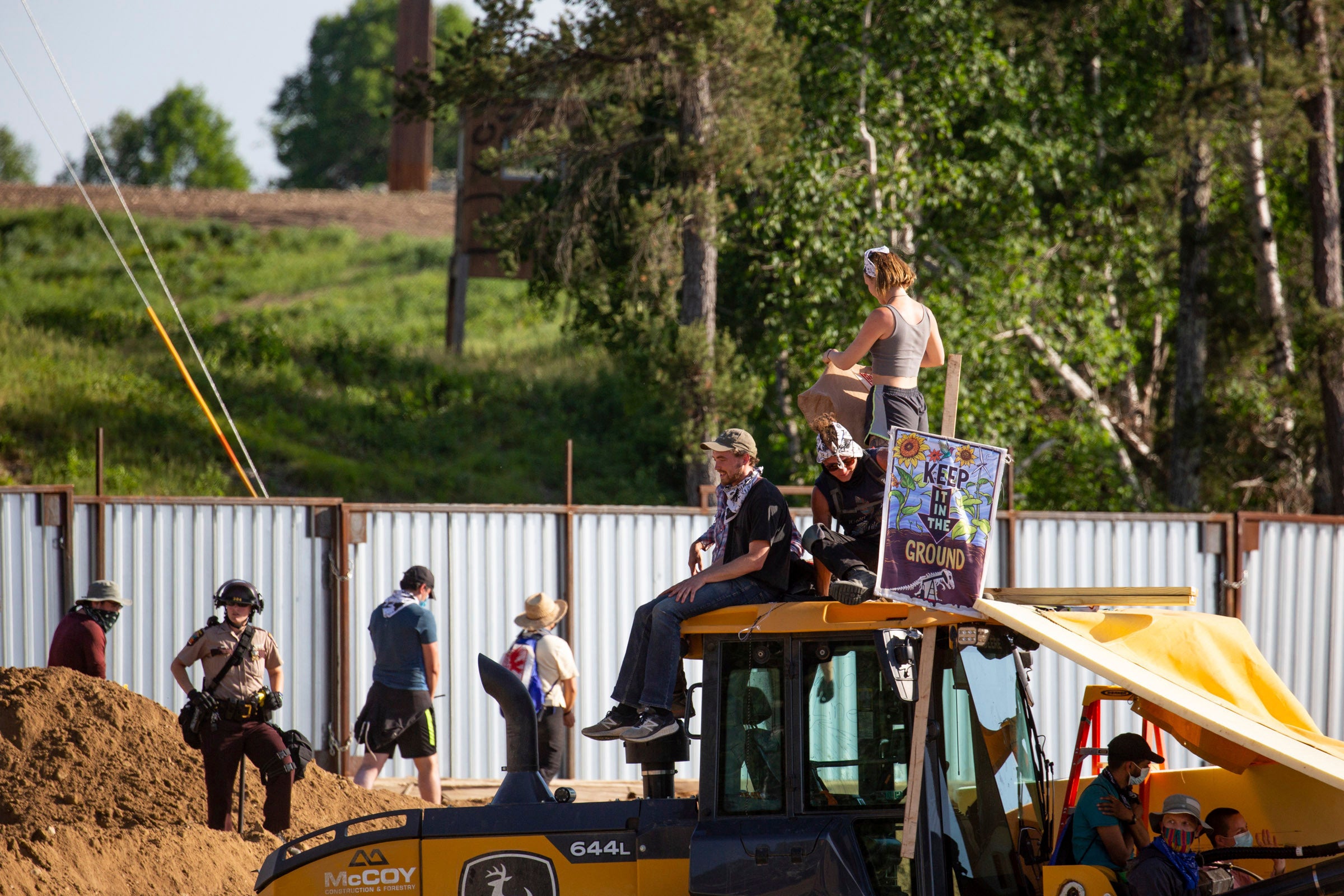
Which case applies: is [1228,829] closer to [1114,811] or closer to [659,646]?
[1114,811]

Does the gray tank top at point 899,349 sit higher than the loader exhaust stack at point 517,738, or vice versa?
the gray tank top at point 899,349

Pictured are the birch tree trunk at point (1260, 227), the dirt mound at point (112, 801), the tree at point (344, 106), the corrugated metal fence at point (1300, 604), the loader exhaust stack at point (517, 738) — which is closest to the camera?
the loader exhaust stack at point (517, 738)

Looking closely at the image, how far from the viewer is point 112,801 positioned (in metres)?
8.21

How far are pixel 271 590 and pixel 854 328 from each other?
922cm

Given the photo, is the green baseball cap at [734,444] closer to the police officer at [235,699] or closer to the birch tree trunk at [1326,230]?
the police officer at [235,699]

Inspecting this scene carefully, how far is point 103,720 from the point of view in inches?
337

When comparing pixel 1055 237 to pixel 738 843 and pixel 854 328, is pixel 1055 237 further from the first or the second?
pixel 738 843

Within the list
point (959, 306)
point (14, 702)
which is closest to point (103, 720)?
point (14, 702)

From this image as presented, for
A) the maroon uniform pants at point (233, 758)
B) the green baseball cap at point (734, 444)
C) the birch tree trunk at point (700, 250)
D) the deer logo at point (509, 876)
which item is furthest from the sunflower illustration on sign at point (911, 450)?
the birch tree trunk at point (700, 250)

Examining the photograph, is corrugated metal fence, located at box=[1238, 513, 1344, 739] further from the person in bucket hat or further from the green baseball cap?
the person in bucket hat

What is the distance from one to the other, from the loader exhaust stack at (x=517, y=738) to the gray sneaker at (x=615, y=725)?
0.35 metres

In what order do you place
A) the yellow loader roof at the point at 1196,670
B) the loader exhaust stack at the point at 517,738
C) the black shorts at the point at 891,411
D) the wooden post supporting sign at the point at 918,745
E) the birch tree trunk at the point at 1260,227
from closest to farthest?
the yellow loader roof at the point at 1196,670, the wooden post supporting sign at the point at 918,745, the loader exhaust stack at the point at 517,738, the black shorts at the point at 891,411, the birch tree trunk at the point at 1260,227

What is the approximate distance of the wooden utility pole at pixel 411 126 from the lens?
85.6 feet

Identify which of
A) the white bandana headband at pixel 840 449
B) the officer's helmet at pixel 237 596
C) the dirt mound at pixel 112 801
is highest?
the white bandana headband at pixel 840 449
